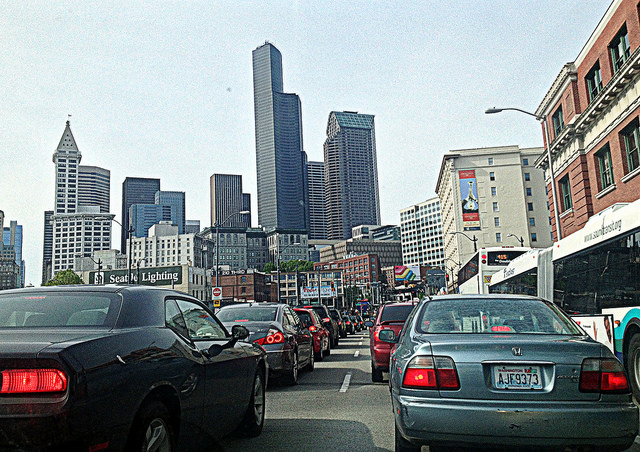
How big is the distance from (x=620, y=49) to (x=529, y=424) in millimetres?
25978

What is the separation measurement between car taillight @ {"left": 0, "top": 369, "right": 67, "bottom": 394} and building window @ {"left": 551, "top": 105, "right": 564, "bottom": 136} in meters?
35.1

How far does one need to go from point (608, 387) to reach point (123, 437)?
340cm

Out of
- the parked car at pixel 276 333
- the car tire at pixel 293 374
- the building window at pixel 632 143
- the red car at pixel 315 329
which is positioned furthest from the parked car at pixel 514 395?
the building window at pixel 632 143

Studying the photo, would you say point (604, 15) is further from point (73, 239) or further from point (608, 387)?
point (73, 239)

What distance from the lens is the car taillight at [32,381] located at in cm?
319

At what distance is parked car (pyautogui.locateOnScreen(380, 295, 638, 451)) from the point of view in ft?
13.8

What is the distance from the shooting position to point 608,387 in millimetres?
4344

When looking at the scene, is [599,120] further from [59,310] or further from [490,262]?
[59,310]

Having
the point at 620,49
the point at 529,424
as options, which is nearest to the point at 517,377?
the point at 529,424

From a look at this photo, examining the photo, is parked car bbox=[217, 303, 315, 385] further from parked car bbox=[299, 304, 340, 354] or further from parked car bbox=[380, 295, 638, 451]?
parked car bbox=[299, 304, 340, 354]

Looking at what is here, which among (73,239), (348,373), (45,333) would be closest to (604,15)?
(348,373)

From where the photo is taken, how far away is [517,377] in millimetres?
4359

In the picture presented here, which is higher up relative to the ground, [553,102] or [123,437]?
[553,102]

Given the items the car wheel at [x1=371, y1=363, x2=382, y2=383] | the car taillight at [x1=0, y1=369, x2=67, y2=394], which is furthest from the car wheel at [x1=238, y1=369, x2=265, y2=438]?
the car wheel at [x1=371, y1=363, x2=382, y2=383]
